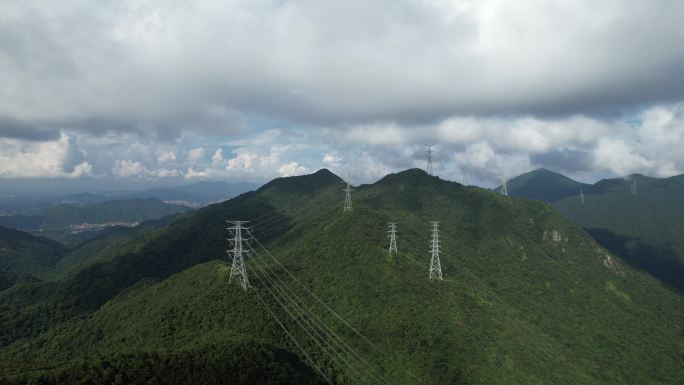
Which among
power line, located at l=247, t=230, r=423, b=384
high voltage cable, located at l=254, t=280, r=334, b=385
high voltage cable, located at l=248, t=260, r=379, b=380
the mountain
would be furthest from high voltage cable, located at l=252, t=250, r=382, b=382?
high voltage cable, located at l=254, t=280, r=334, b=385

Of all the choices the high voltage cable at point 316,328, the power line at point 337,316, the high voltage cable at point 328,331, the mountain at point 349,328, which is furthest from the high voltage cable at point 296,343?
the power line at point 337,316

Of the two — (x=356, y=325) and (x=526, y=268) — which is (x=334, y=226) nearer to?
(x=356, y=325)

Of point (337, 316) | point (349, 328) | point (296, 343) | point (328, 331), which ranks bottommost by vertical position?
point (328, 331)

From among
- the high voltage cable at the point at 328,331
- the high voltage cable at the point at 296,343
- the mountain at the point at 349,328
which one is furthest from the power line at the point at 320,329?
the high voltage cable at the point at 296,343

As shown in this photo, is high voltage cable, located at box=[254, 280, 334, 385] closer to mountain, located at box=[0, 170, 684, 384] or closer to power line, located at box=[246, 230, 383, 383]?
mountain, located at box=[0, 170, 684, 384]

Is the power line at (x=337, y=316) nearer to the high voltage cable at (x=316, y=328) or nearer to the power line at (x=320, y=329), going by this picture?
the power line at (x=320, y=329)

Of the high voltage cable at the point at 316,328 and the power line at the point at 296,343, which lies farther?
the high voltage cable at the point at 316,328

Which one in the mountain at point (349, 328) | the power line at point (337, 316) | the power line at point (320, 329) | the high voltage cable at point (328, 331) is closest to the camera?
the mountain at point (349, 328)

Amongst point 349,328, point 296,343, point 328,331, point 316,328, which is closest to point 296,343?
point 296,343

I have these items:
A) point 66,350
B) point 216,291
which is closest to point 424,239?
point 216,291

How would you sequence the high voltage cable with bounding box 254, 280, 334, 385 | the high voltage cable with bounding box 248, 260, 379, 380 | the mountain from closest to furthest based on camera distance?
the mountain, the high voltage cable with bounding box 254, 280, 334, 385, the high voltage cable with bounding box 248, 260, 379, 380

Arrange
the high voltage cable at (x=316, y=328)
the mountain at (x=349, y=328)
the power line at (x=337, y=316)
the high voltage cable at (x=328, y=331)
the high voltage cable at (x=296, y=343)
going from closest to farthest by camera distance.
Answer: the mountain at (x=349, y=328)
the high voltage cable at (x=296, y=343)
the power line at (x=337, y=316)
the high voltage cable at (x=316, y=328)
the high voltage cable at (x=328, y=331)

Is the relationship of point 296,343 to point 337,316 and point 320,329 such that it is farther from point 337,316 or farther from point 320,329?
point 337,316
